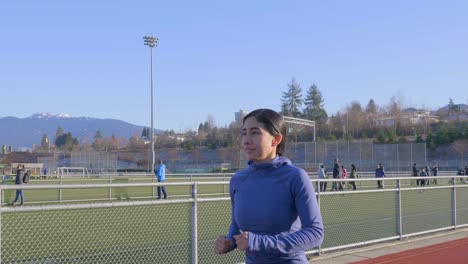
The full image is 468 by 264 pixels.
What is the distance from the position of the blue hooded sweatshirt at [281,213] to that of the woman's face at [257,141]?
50mm

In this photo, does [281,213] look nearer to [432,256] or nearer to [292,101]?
[432,256]

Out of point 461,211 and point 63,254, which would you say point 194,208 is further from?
point 461,211

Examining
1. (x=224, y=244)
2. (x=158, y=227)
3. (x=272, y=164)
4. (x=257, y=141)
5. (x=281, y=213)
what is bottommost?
(x=158, y=227)

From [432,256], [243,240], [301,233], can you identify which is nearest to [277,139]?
[301,233]

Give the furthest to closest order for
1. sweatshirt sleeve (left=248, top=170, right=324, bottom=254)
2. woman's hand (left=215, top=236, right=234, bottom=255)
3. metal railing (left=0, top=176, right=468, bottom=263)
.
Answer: metal railing (left=0, top=176, right=468, bottom=263) → woman's hand (left=215, top=236, right=234, bottom=255) → sweatshirt sleeve (left=248, top=170, right=324, bottom=254)

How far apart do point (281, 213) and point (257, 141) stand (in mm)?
414

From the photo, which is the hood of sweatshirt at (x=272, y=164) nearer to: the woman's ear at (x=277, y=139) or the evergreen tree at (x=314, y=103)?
the woman's ear at (x=277, y=139)

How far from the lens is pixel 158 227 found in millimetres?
12664

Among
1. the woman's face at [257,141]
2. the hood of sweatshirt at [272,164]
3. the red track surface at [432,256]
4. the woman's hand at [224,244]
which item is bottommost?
the red track surface at [432,256]

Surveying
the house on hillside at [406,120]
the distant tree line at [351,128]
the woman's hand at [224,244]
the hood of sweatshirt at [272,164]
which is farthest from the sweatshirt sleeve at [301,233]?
the house on hillside at [406,120]

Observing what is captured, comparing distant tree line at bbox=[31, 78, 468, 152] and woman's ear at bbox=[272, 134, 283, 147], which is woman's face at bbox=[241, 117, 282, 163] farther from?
distant tree line at bbox=[31, 78, 468, 152]

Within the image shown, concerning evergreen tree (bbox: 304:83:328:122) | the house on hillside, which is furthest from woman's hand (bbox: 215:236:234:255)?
evergreen tree (bbox: 304:83:328:122)

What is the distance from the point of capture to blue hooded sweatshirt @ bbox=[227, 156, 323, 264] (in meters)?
2.94

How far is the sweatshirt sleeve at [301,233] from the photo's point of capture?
2891mm
